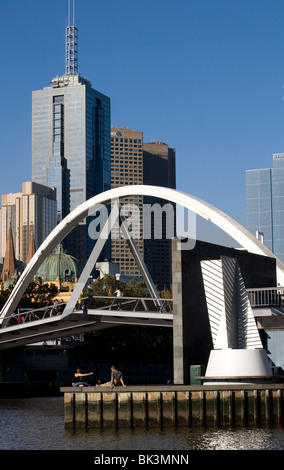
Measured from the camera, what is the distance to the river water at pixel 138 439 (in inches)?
1385

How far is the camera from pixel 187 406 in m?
41.0

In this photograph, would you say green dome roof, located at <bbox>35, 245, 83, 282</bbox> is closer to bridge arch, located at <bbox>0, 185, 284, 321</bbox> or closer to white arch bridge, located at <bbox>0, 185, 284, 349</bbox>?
white arch bridge, located at <bbox>0, 185, 284, 349</bbox>

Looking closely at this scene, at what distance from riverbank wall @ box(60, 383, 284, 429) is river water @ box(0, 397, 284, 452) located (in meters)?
0.79

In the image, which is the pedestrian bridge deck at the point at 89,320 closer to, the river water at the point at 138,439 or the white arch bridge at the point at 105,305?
the white arch bridge at the point at 105,305

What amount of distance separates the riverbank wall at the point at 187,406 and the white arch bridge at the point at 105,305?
14011 mm

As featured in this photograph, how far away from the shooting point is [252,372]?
4238 cm

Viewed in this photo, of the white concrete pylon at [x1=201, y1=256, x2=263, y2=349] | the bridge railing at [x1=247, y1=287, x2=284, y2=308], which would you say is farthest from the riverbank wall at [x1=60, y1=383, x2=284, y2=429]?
the bridge railing at [x1=247, y1=287, x2=284, y2=308]

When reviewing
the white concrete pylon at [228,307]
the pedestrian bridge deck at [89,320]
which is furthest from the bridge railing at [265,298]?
the pedestrian bridge deck at [89,320]

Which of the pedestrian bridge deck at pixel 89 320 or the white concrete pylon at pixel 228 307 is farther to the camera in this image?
the pedestrian bridge deck at pixel 89 320

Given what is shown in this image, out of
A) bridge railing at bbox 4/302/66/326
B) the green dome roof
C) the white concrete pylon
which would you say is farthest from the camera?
the green dome roof

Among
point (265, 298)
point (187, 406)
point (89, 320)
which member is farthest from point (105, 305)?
point (187, 406)

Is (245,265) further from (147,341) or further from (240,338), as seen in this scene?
(147,341)

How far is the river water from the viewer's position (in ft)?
115
